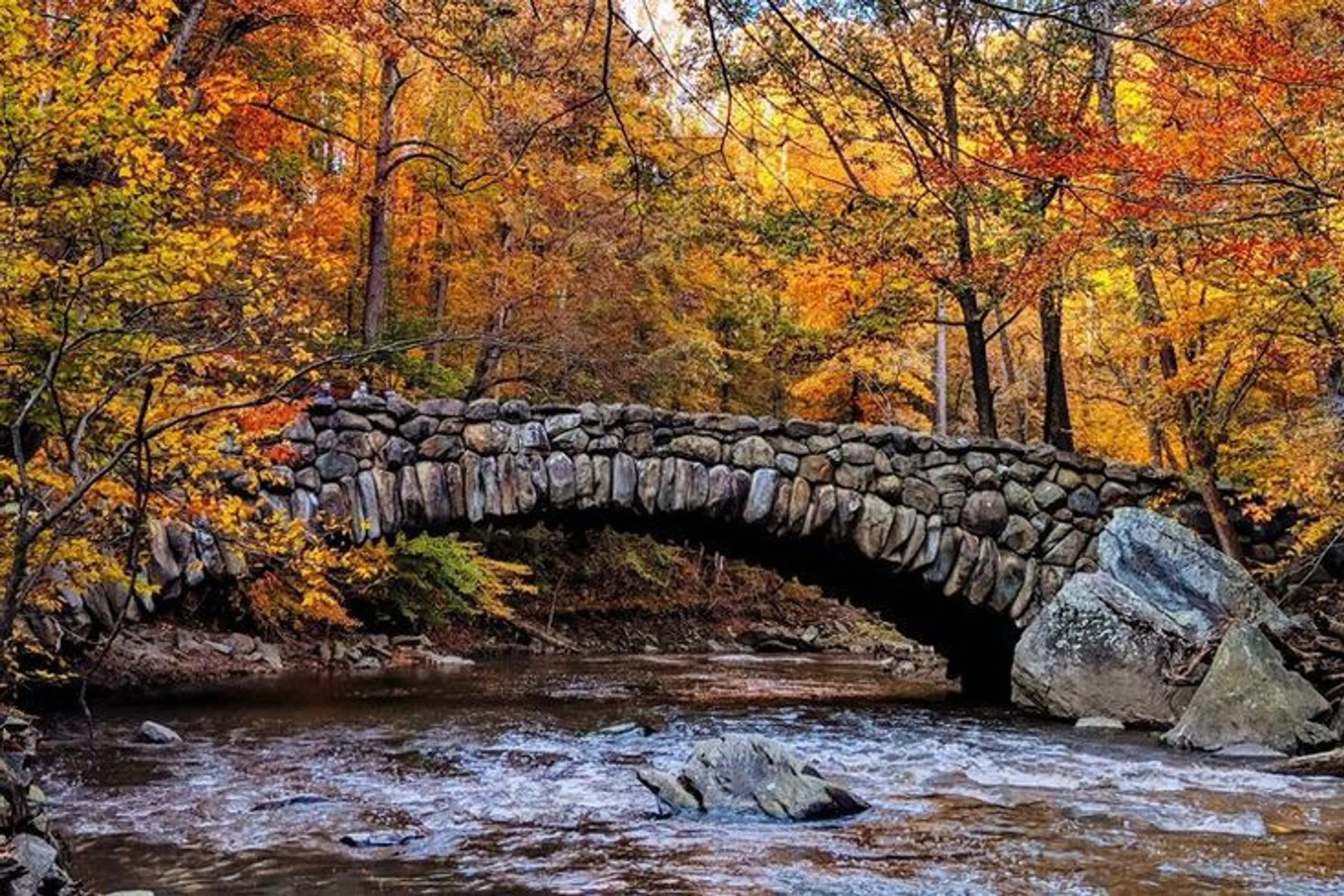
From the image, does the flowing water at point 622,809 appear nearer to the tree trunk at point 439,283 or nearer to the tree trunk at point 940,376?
the tree trunk at point 439,283

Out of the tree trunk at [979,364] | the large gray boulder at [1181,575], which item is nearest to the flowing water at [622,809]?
the large gray boulder at [1181,575]

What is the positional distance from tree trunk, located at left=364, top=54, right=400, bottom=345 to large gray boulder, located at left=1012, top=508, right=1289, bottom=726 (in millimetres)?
7927

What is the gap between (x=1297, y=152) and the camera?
29.8ft

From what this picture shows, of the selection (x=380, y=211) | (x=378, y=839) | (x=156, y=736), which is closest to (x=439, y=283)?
(x=380, y=211)

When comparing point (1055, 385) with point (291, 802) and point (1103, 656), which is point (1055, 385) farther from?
point (291, 802)

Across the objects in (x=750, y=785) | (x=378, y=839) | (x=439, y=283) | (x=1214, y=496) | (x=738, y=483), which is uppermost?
(x=439, y=283)

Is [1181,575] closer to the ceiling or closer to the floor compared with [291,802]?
closer to the ceiling

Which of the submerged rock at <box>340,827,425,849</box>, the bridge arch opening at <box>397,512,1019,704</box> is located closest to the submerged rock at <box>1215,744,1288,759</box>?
the bridge arch opening at <box>397,512,1019,704</box>

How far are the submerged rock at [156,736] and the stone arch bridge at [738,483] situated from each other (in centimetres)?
190

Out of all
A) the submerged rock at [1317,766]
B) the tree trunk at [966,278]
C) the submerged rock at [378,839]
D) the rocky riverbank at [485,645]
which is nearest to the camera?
the submerged rock at [378,839]

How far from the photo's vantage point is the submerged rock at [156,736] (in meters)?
7.91

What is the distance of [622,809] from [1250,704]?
16.3ft

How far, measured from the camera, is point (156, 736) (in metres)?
7.97

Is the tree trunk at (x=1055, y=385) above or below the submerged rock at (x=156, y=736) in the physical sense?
above
